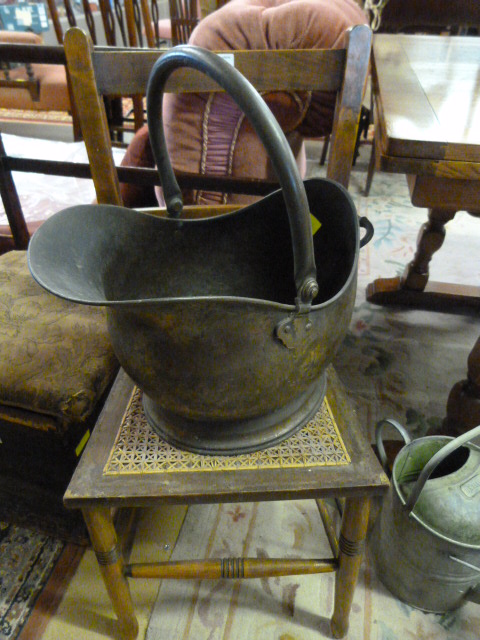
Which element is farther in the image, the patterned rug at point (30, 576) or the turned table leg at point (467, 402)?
the turned table leg at point (467, 402)

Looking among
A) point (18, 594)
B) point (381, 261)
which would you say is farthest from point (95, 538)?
point (381, 261)

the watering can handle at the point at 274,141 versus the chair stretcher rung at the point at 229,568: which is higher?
the watering can handle at the point at 274,141

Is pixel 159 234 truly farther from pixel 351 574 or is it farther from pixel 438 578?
pixel 438 578

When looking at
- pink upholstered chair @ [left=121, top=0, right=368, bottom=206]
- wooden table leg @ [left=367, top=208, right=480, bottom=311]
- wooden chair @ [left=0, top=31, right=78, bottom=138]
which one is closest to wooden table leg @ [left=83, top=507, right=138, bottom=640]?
Answer: pink upholstered chair @ [left=121, top=0, right=368, bottom=206]

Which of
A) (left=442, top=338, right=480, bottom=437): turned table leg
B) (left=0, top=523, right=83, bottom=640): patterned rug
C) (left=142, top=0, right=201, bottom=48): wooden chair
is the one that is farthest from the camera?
(left=142, top=0, right=201, bottom=48): wooden chair

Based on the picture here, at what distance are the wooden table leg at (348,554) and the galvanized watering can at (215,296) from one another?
13cm

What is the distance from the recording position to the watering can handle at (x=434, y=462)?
645 mm

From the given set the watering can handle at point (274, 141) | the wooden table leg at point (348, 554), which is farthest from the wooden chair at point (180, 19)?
the wooden table leg at point (348, 554)

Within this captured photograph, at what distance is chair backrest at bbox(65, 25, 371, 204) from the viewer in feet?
2.30

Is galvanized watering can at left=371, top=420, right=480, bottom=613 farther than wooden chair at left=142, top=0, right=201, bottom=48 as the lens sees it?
No

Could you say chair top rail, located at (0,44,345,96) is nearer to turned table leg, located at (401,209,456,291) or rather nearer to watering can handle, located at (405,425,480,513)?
watering can handle, located at (405,425,480,513)

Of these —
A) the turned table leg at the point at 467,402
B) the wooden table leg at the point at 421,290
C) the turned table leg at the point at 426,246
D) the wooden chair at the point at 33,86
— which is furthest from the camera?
the wooden chair at the point at 33,86

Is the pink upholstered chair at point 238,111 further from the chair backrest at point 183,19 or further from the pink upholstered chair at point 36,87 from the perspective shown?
the pink upholstered chair at point 36,87

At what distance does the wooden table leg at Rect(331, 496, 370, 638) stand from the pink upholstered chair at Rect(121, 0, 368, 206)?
0.71 metres
